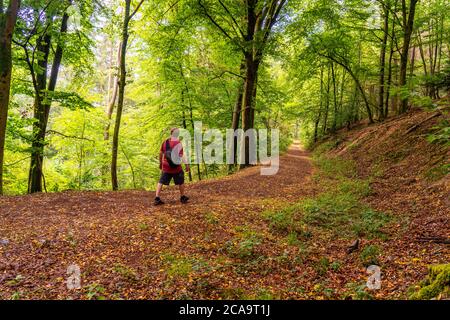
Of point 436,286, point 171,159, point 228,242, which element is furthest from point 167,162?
point 436,286

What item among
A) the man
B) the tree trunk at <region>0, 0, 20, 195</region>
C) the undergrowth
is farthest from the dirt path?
the tree trunk at <region>0, 0, 20, 195</region>

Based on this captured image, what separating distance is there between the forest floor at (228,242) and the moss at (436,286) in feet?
0.91

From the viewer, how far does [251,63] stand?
1411 cm

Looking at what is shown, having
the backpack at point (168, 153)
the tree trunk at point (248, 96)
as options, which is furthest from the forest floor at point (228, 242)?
the tree trunk at point (248, 96)

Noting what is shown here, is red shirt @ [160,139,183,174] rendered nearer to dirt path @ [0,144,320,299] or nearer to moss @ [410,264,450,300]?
dirt path @ [0,144,320,299]

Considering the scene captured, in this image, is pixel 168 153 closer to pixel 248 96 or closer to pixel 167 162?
pixel 167 162

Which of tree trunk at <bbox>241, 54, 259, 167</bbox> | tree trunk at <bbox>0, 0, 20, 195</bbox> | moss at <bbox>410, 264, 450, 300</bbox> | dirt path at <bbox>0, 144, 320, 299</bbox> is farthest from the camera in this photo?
tree trunk at <bbox>241, 54, 259, 167</bbox>

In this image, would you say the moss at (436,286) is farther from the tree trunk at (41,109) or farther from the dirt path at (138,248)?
the tree trunk at (41,109)

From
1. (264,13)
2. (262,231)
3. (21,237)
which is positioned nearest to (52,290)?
(21,237)

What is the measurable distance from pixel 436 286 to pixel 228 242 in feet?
9.84

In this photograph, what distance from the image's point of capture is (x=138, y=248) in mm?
4898

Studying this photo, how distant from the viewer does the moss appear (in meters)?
2.96

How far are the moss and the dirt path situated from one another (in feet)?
5.28

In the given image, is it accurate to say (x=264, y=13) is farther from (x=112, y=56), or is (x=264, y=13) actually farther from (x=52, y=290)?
(x=112, y=56)
